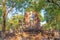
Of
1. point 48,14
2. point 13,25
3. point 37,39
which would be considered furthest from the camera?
point 13,25

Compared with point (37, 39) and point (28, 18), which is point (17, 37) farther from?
point (28, 18)

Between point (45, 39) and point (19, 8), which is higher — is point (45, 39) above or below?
below

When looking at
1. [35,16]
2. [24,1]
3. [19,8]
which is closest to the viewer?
[24,1]

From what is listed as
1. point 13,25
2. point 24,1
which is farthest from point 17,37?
point 13,25

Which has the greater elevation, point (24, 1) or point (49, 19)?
point (24, 1)

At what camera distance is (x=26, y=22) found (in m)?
35.4

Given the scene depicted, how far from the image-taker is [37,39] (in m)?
20.5

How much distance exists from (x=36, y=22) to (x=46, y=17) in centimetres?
2125

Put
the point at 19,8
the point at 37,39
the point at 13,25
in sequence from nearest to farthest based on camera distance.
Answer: the point at 19,8
the point at 37,39
the point at 13,25

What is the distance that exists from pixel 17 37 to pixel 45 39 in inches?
260

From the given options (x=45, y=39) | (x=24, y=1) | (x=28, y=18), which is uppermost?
Answer: (x=24, y=1)

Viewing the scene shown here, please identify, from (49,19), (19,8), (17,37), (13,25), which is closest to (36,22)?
(13,25)

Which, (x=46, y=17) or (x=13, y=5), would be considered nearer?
(x=46, y=17)

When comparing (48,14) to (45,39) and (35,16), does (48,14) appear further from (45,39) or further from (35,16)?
(35,16)
